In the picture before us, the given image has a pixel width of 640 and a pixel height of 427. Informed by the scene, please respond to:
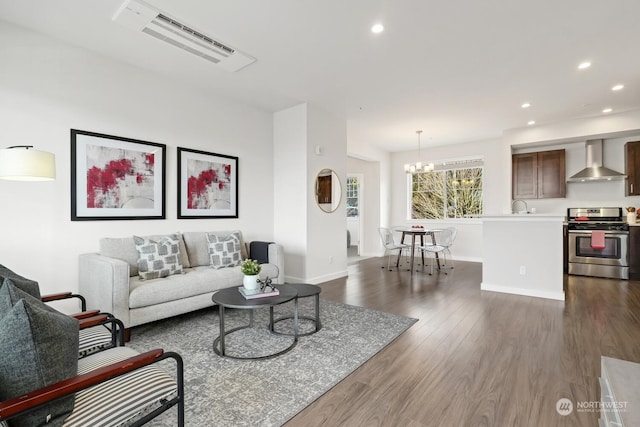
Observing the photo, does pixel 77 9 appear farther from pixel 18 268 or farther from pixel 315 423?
pixel 315 423

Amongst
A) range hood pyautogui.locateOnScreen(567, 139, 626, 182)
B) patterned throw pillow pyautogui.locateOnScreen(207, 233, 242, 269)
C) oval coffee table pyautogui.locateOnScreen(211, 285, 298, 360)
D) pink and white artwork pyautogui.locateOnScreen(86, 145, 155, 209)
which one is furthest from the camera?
range hood pyautogui.locateOnScreen(567, 139, 626, 182)

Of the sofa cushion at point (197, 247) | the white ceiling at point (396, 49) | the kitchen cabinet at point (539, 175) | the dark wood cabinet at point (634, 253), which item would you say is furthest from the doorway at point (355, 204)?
the dark wood cabinet at point (634, 253)

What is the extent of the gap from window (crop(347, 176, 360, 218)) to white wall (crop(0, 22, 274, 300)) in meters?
4.93

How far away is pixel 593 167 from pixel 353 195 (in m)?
5.09

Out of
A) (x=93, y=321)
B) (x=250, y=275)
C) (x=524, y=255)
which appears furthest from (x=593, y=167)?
(x=93, y=321)

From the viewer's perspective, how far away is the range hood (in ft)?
18.3

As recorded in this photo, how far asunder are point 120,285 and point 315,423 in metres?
2.04

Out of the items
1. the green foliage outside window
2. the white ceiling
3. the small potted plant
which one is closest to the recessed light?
the white ceiling

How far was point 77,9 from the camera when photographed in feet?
8.39

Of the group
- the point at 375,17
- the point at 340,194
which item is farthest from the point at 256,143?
the point at 375,17

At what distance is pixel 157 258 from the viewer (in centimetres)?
322

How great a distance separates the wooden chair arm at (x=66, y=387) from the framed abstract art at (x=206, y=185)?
9.81 feet

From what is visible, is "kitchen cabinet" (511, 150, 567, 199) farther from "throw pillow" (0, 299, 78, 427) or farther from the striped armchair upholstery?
"throw pillow" (0, 299, 78, 427)

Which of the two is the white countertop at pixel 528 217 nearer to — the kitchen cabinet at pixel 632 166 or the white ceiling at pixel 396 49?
the white ceiling at pixel 396 49
